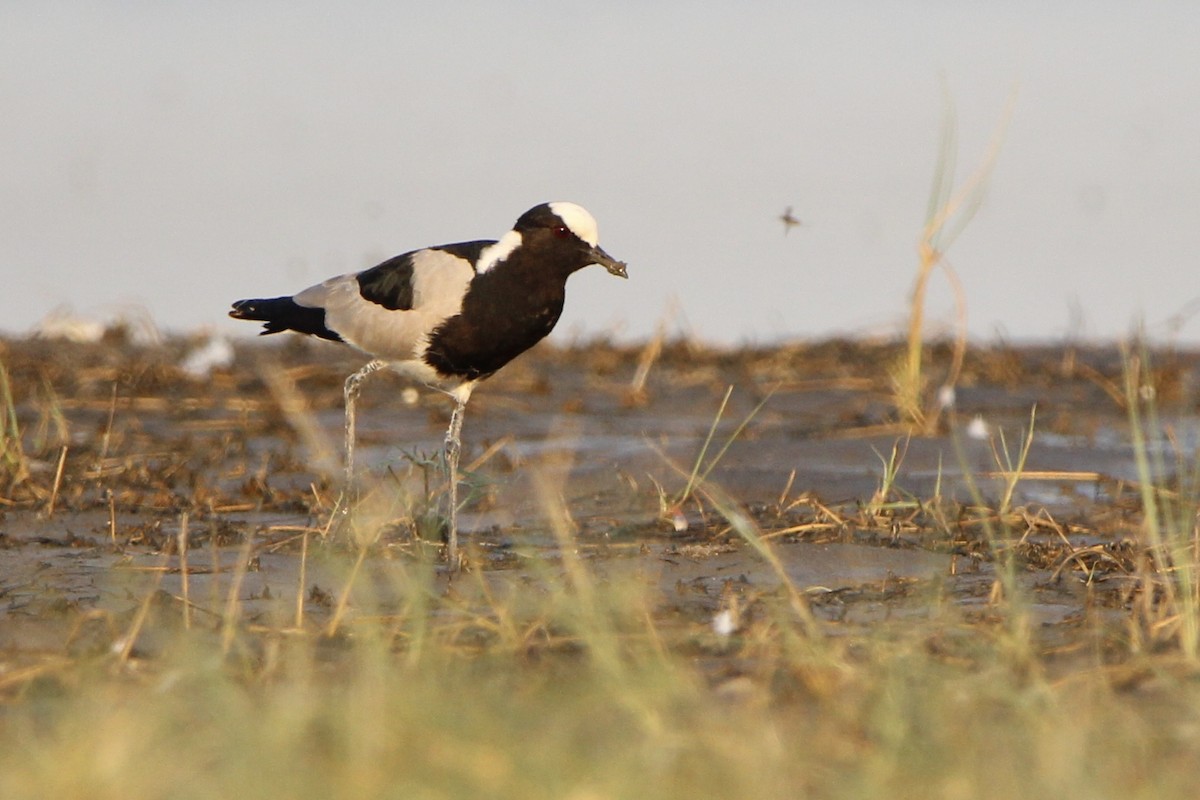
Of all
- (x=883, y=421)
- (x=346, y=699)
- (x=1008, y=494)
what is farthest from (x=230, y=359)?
(x=346, y=699)

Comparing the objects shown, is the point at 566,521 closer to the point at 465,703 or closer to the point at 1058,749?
the point at 465,703

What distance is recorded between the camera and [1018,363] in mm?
11438

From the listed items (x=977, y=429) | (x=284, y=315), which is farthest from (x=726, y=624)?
(x=977, y=429)

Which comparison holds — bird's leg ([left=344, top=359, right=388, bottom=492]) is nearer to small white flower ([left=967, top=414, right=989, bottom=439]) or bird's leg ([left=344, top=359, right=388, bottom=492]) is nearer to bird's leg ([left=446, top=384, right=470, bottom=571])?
bird's leg ([left=446, top=384, right=470, bottom=571])

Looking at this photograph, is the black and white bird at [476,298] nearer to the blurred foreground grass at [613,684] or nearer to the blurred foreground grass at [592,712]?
the blurred foreground grass at [613,684]

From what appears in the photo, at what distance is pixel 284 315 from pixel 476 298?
130 centimetres

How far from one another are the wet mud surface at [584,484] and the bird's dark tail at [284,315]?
19.5 inches

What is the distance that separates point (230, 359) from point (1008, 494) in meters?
6.76

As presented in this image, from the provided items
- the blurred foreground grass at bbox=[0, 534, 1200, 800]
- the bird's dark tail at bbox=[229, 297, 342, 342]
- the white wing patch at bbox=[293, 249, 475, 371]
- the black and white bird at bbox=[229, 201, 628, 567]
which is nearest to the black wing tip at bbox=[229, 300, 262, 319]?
the bird's dark tail at bbox=[229, 297, 342, 342]

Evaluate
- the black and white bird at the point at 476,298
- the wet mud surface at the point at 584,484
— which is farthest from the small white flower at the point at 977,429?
the black and white bird at the point at 476,298

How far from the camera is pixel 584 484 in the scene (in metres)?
7.50

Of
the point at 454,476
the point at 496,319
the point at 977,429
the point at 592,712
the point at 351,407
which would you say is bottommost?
the point at 592,712

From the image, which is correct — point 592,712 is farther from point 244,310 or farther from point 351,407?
point 244,310

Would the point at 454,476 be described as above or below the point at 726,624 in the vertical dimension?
above
